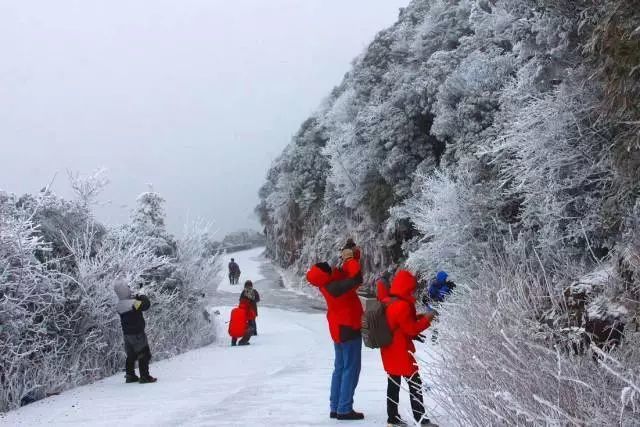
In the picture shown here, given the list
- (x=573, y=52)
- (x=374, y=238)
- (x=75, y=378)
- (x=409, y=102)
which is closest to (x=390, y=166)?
(x=409, y=102)

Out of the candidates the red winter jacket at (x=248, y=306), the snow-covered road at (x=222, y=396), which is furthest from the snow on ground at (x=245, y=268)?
the snow-covered road at (x=222, y=396)

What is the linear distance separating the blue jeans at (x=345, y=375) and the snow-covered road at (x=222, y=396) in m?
0.20

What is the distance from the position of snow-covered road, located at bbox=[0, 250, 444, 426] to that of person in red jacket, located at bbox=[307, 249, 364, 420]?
0.85ft

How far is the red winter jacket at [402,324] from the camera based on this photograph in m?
5.45

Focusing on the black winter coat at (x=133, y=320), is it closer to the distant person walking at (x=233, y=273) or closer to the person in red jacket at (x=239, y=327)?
the person in red jacket at (x=239, y=327)

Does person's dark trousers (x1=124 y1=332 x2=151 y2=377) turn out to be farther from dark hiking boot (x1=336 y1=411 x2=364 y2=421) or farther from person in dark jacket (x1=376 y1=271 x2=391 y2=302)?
person in dark jacket (x1=376 y1=271 x2=391 y2=302)

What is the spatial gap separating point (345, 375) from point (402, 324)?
1.05 metres

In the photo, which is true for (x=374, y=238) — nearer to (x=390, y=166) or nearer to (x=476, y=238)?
(x=390, y=166)

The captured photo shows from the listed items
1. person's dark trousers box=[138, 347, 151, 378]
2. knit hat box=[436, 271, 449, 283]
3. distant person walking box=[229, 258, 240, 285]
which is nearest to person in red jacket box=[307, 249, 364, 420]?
person's dark trousers box=[138, 347, 151, 378]

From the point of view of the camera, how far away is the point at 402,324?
5.45 m

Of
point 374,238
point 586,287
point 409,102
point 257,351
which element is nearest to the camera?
point 586,287

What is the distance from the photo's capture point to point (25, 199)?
12.7 meters

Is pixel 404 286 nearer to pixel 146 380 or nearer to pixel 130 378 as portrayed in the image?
pixel 146 380

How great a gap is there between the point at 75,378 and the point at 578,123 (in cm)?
1044
